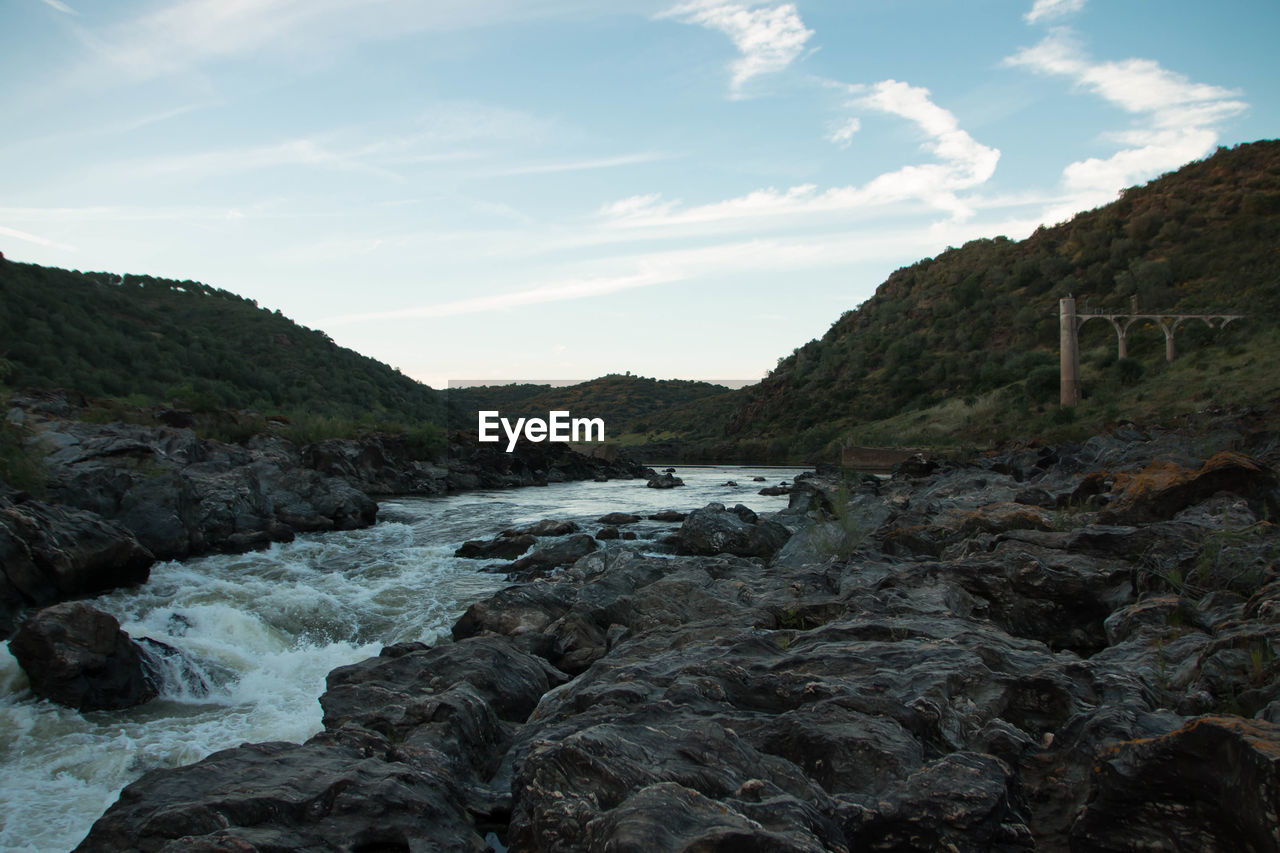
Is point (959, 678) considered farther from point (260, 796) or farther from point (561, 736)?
point (260, 796)

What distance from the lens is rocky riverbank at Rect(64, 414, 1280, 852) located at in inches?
113

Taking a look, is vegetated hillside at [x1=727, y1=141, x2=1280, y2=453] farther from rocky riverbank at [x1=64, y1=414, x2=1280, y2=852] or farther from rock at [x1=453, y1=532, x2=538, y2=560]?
rocky riverbank at [x1=64, y1=414, x2=1280, y2=852]

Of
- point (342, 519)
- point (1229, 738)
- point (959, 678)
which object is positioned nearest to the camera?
point (1229, 738)

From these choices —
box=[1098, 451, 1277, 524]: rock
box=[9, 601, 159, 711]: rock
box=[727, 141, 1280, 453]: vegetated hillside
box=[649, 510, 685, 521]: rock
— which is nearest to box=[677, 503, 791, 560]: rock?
box=[649, 510, 685, 521]: rock

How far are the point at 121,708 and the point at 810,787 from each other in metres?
7.11

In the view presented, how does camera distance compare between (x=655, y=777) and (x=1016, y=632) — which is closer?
(x=655, y=777)

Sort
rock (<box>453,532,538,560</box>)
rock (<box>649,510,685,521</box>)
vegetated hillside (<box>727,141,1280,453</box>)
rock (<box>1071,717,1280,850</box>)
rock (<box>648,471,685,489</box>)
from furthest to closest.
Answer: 1. rock (<box>648,471,685,489</box>)
2. vegetated hillside (<box>727,141,1280,453</box>)
3. rock (<box>649,510,685,521</box>)
4. rock (<box>453,532,538,560</box>)
5. rock (<box>1071,717,1280,850</box>)

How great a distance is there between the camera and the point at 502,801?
4082 millimetres

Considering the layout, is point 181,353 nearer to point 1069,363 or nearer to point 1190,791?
point 1069,363

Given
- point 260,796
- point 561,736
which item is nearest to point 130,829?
point 260,796

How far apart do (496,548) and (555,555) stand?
91.8 inches

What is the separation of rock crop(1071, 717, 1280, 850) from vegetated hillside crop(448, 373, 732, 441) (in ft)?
269

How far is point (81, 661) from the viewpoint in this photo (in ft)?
23.3

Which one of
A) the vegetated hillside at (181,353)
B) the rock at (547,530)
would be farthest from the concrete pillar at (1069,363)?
the vegetated hillside at (181,353)
